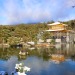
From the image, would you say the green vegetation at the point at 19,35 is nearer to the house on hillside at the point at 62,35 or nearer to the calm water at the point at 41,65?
the house on hillside at the point at 62,35

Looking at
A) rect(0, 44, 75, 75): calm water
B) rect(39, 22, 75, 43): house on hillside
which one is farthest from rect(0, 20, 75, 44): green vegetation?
rect(0, 44, 75, 75): calm water

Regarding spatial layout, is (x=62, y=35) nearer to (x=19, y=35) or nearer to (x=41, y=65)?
(x=19, y=35)

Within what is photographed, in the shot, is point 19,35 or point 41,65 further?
point 19,35

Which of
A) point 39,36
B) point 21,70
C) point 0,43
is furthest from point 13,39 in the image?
point 21,70

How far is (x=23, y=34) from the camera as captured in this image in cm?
4078

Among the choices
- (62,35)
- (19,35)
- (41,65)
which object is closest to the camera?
(41,65)

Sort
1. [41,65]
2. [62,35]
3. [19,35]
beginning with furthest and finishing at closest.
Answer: [62,35] → [19,35] → [41,65]

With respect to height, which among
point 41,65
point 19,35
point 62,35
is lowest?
point 41,65

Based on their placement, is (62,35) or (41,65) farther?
(62,35)

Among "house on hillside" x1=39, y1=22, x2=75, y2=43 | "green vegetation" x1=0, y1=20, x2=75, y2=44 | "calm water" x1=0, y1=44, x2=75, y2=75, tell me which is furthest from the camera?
"house on hillside" x1=39, y1=22, x2=75, y2=43

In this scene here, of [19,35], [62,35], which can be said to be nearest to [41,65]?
[19,35]

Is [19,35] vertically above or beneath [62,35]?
above

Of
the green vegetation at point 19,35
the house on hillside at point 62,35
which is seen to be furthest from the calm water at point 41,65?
the house on hillside at point 62,35

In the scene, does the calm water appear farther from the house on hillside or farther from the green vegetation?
the house on hillside
